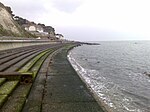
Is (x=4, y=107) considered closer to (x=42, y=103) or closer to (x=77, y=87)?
(x=42, y=103)

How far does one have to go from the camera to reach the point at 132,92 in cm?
1773

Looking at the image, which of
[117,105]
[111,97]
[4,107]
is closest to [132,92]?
[111,97]

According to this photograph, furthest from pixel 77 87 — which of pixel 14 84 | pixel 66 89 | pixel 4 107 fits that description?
pixel 4 107

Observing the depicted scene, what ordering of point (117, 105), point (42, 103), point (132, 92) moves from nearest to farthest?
point (42, 103) → point (117, 105) → point (132, 92)

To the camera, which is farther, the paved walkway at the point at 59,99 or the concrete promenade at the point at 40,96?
the paved walkway at the point at 59,99

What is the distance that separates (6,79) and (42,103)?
3.43 m

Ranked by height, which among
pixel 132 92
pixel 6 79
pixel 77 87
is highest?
pixel 6 79

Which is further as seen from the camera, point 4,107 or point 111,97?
point 111,97

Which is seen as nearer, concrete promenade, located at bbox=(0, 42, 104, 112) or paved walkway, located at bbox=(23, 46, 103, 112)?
concrete promenade, located at bbox=(0, 42, 104, 112)

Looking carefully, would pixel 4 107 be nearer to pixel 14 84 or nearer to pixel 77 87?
pixel 14 84

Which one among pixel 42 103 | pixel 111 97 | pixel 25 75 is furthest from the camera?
pixel 111 97

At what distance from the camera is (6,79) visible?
38.1 ft

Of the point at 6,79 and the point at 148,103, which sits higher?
the point at 6,79

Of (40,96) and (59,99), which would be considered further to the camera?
(40,96)
